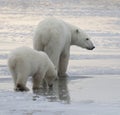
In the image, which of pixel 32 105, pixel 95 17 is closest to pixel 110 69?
pixel 32 105

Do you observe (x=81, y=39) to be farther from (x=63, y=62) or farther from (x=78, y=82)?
(x=78, y=82)

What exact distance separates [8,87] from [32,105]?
80.5 inches

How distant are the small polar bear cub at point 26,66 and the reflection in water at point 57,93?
22cm

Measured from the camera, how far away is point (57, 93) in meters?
8.73

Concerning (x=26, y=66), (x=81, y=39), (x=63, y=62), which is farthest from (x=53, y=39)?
(x=81, y=39)

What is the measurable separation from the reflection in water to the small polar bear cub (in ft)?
0.73

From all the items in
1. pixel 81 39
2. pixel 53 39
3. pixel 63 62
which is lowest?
pixel 63 62

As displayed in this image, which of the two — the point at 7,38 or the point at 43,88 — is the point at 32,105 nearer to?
the point at 43,88

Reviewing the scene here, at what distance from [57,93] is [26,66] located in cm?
73

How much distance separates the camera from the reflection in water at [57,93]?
26.3 ft

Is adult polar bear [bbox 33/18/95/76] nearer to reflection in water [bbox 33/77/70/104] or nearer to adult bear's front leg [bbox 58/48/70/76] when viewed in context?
adult bear's front leg [bbox 58/48/70/76]

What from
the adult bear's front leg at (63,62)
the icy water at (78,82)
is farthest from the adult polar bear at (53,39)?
the icy water at (78,82)

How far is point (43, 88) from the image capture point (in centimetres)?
930

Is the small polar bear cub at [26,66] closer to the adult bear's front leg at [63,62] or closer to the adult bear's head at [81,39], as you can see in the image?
the adult bear's front leg at [63,62]
